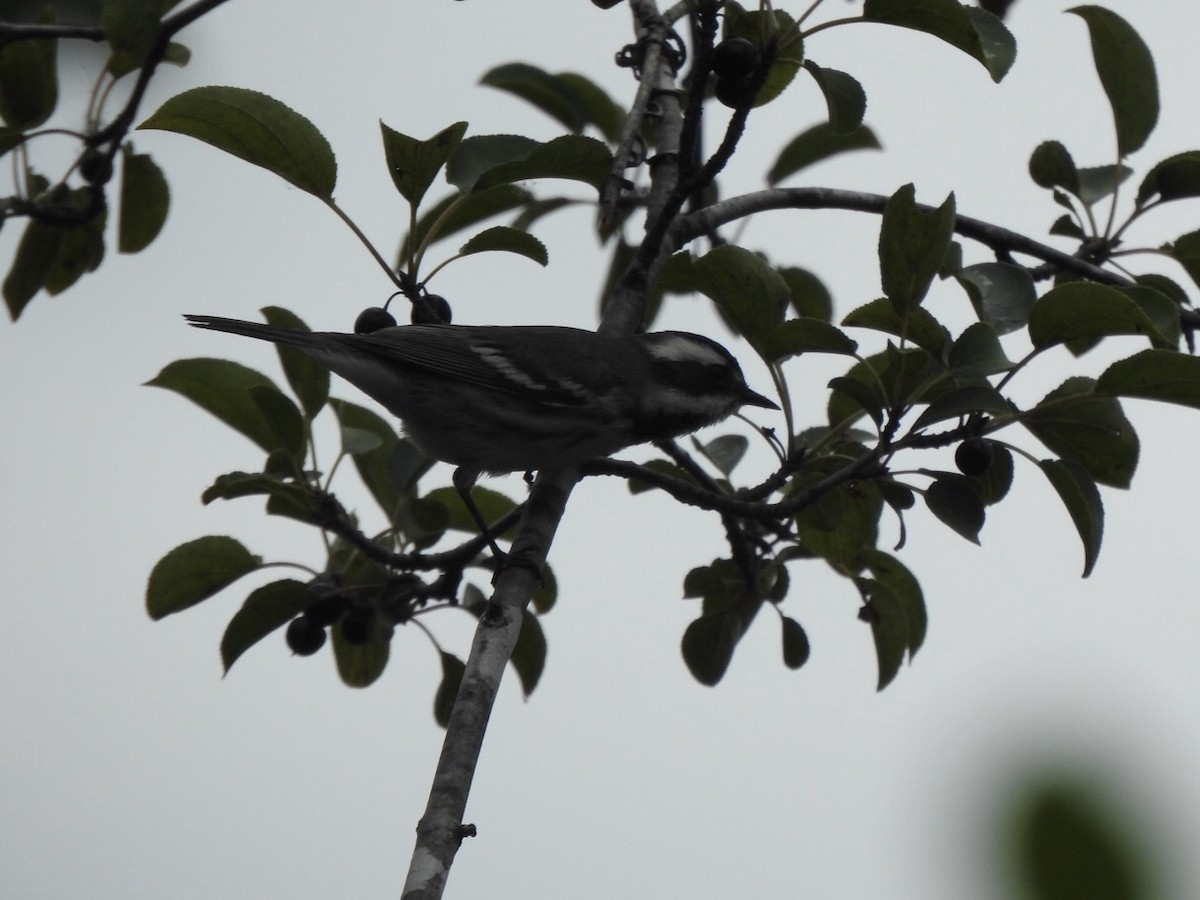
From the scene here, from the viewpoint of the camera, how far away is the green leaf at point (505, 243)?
396 cm

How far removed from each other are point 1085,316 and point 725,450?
1460mm

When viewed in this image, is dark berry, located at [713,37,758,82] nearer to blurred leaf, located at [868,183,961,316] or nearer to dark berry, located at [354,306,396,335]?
blurred leaf, located at [868,183,961,316]

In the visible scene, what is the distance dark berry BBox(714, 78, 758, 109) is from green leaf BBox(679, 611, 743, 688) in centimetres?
171

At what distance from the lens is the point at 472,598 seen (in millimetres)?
4281

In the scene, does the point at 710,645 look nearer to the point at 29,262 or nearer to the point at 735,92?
the point at 735,92

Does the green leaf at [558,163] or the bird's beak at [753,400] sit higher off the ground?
the green leaf at [558,163]

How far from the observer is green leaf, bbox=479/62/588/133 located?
506 centimetres

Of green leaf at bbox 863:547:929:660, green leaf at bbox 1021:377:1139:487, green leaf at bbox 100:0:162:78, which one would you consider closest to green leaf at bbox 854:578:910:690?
green leaf at bbox 863:547:929:660

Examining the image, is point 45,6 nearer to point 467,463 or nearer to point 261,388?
point 261,388

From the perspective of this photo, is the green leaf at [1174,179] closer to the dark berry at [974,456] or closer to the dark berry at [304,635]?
the dark berry at [974,456]

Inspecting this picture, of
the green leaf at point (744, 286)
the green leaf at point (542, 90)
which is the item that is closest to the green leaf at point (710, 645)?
the green leaf at point (744, 286)

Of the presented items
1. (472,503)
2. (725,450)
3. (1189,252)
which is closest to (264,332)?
(472,503)

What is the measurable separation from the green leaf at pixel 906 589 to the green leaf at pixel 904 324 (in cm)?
99

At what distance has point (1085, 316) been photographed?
3.23 m
